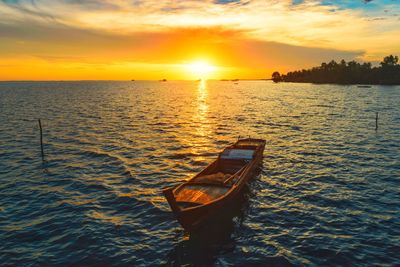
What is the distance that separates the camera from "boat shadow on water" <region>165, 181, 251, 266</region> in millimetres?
14391

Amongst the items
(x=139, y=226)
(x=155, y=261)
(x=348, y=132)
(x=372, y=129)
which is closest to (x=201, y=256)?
(x=155, y=261)

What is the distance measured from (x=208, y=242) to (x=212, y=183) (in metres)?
4.21

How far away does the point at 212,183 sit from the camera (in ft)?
62.8

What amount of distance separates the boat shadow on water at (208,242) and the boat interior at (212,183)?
1.36m

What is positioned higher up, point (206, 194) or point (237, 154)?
point (237, 154)

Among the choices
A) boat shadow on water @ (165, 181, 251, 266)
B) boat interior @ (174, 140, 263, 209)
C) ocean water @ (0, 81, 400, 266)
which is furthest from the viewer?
boat interior @ (174, 140, 263, 209)

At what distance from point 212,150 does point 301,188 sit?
1522cm

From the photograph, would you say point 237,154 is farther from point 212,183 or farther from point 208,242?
point 208,242

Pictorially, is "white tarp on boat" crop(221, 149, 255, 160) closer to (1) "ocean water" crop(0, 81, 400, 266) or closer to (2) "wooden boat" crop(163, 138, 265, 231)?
(2) "wooden boat" crop(163, 138, 265, 231)

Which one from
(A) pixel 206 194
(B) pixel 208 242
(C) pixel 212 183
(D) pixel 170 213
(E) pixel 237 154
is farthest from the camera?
(E) pixel 237 154

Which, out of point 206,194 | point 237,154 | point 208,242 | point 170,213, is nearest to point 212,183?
point 206,194

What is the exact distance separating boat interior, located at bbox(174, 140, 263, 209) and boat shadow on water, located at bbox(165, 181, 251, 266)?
53.4 inches

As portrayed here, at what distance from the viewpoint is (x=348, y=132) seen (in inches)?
1825

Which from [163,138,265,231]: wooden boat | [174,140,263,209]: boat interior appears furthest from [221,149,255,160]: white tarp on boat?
[163,138,265,231]: wooden boat
